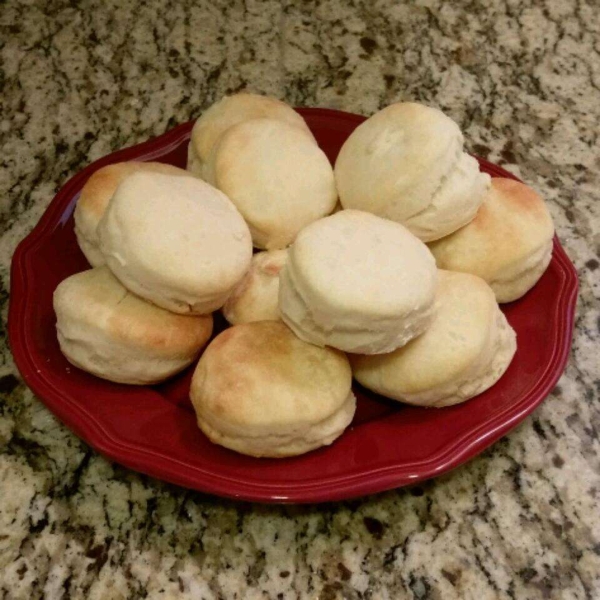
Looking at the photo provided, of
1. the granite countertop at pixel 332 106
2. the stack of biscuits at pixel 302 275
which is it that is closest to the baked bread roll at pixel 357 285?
the stack of biscuits at pixel 302 275

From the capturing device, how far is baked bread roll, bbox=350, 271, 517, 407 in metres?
0.85

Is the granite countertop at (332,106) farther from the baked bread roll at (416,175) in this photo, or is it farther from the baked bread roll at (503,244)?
the baked bread roll at (416,175)

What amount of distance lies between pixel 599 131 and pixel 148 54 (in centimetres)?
86

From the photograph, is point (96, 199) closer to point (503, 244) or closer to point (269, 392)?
→ point (269, 392)

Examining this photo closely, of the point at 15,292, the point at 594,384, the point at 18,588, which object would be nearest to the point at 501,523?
the point at 594,384

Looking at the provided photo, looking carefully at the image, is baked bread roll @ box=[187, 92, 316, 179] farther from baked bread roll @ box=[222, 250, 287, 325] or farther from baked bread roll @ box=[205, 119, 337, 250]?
baked bread roll @ box=[222, 250, 287, 325]

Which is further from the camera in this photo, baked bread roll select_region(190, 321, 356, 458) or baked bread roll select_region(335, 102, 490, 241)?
baked bread roll select_region(335, 102, 490, 241)

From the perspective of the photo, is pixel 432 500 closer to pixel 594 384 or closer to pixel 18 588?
pixel 594 384

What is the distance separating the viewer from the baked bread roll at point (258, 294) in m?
0.92

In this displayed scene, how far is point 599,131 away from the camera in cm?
140

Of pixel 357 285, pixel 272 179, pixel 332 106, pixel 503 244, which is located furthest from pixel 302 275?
pixel 332 106

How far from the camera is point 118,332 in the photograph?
2.79 ft

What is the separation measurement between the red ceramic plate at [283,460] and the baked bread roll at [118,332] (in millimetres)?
30

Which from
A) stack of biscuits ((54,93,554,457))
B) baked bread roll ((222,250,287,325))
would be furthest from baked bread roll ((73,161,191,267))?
baked bread roll ((222,250,287,325))
